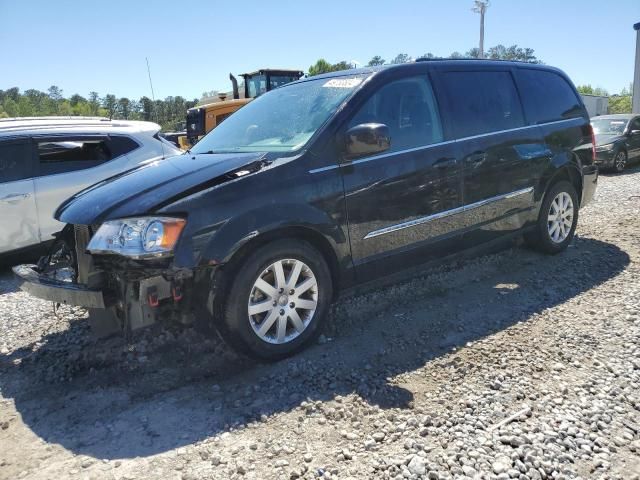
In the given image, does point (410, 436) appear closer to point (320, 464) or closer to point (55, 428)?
point (320, 464)

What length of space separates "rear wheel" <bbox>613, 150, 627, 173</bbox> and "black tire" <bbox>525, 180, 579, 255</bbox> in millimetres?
8557

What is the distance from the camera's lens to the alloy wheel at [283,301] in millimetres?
3332

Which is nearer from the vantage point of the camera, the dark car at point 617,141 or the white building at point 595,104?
the dark car at point 617,141

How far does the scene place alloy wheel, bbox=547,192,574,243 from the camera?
17.8 ft

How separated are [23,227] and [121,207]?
3390 mm

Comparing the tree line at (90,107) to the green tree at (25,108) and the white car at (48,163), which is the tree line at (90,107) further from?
the white car at (48,163)

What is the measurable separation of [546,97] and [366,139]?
290 cm

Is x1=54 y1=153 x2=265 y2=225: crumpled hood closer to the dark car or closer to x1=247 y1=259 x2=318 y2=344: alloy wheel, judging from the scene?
x1=247 y1=259 x2=318 y2=344: alloy wheel

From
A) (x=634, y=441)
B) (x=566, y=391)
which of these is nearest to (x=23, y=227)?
(x=566, y=391)

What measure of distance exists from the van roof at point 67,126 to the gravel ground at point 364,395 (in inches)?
94.0

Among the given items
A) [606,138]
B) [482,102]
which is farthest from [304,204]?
[606,138]

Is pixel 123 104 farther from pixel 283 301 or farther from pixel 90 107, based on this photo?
pixel 283 301

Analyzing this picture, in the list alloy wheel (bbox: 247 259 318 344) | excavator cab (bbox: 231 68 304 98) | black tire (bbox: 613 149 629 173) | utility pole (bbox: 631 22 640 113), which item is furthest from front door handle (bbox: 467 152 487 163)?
utility pole (bbox: 631 22 640 113)

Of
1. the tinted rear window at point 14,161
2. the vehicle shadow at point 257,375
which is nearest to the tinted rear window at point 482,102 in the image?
the vehicle shadow at point 257,375
